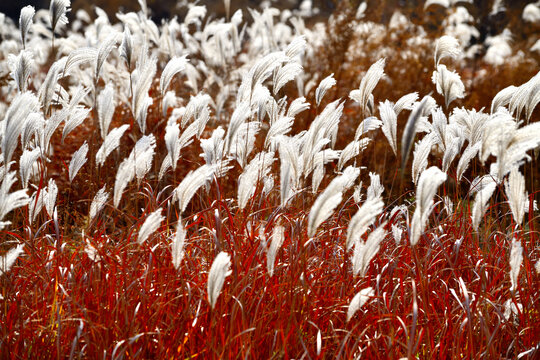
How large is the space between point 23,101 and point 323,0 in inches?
273

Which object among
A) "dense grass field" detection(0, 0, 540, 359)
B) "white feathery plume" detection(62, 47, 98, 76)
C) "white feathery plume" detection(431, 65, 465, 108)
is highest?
"white feathery plume" detection(62, 47, 98, 76)

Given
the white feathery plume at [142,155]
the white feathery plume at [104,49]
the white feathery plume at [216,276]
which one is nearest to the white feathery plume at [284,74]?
the white feathery plume at [142,155]

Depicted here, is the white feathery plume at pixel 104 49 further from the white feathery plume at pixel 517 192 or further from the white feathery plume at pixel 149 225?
the white feathery plume at pixel 517 192

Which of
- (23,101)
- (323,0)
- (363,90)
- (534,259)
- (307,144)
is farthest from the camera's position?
→ (323,0)

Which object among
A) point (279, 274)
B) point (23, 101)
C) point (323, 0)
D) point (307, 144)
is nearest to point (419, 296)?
point (279, 274)

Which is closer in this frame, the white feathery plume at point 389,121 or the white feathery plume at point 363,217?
the white feathery plume at point 363,217

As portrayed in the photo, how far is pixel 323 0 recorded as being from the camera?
8.15 m

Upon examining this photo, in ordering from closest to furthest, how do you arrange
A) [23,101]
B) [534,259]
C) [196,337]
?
[23,101] → [196,337] → [534,259]

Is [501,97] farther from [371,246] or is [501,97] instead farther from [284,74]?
[371,246]

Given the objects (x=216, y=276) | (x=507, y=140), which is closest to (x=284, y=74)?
(x=507, y=140)

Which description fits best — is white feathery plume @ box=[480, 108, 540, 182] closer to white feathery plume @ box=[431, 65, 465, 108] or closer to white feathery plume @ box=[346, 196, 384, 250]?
white feathery plume @ box=[346, 196, 384, 250]

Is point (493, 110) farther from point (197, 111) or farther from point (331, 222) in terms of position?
point (197, 111)

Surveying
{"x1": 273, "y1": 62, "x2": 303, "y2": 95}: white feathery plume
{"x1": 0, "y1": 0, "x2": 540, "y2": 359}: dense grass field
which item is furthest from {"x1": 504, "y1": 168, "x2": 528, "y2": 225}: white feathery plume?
{"x1": 273, "y1": 62, "x2": 303, "y2": 95}: white feathery plume

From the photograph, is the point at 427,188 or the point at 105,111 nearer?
the point at 427,188
